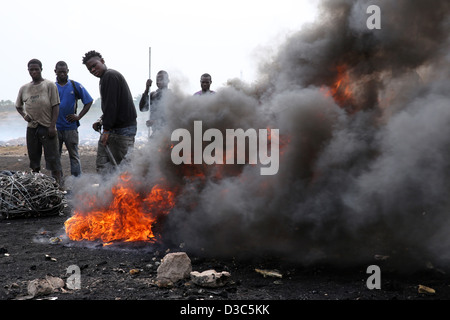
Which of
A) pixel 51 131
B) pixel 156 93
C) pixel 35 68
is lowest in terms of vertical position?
pixel 51 131

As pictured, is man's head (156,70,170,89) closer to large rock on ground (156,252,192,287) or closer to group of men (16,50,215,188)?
group of men (16,50,215,188)

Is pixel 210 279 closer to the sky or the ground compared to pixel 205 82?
closer to the ground

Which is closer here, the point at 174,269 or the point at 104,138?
the point at 174,269

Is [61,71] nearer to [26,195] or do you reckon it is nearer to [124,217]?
[26,195]

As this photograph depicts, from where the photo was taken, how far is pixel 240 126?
16.0ft

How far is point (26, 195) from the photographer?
21.6 feet

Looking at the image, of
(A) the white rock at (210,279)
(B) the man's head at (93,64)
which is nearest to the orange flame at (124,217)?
(A) the white rock at (210,279)

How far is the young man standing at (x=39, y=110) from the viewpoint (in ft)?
25.3


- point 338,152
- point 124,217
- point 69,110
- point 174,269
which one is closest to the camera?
point 174,269

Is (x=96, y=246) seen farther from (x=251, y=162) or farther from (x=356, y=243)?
(x=356, y=243)

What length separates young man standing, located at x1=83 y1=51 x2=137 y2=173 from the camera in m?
6.34

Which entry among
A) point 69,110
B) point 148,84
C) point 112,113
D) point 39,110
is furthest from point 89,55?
point 69,110

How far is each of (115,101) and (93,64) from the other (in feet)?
2.40
